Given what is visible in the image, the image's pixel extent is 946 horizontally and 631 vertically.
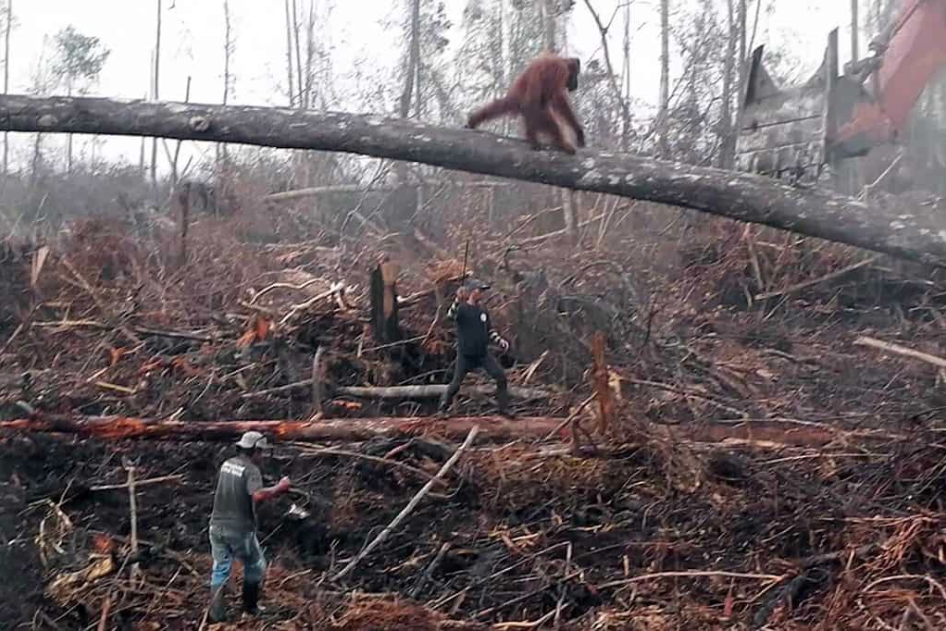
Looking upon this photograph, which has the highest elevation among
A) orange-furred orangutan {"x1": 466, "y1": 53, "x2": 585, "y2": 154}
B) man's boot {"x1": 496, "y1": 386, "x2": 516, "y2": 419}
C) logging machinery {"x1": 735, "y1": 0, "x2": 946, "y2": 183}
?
logging machinery {"x1": 735, "y1": 0, "x2": 946, "y2": 183}

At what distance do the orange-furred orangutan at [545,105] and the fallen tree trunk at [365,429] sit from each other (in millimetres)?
2341

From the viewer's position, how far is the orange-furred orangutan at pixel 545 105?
7176mm

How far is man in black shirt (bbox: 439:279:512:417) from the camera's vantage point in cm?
931

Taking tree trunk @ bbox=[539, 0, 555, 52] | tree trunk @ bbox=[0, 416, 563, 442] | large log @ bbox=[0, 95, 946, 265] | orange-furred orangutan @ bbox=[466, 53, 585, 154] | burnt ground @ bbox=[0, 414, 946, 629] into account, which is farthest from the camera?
tree trunk @ bbox=[539, 0, 555, 52]

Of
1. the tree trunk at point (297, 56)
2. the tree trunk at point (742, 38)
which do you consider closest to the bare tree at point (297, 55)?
the tree trunk at point (297, 56)

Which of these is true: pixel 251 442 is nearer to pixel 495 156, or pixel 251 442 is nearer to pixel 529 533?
pixel 529 533

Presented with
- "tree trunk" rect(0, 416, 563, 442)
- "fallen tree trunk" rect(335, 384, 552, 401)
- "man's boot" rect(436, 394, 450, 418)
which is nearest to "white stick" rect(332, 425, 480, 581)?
"tree trunk" rect(0, 416, 563, 442)

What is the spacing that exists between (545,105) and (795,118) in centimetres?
557

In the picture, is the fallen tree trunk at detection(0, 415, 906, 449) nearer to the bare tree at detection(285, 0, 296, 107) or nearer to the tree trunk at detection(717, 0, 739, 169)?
the tree trunk at detection(717, 0, 739, 169)

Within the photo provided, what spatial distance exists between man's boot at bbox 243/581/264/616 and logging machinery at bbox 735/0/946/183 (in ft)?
22.0

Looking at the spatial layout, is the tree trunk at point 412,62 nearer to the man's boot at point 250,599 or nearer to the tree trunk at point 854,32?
the tree trunk at point 854,32

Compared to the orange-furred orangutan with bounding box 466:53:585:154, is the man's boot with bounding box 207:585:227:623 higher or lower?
lower

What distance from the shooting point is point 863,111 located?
11.3m

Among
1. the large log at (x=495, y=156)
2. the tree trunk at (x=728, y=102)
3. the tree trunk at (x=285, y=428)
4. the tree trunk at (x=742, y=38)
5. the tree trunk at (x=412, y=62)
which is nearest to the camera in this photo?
the large log at (x=495, y=156)
